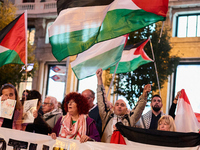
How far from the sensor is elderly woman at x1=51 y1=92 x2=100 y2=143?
182 inches

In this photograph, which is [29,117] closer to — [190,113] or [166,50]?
[190,113]

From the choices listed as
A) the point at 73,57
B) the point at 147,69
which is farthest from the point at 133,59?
the point at 73,57

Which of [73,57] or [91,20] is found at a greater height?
[73,57]

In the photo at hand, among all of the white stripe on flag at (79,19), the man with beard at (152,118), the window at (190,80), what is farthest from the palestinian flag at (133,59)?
the window at (190,80)

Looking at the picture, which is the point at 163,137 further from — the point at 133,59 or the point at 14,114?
the point at 133,59

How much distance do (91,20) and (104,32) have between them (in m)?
0.41

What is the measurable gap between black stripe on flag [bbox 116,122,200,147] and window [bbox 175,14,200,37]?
44.7ft

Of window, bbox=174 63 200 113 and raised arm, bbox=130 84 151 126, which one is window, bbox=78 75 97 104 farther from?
raised arm, bbox=130 84 151 126

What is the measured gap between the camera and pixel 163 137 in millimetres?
4133

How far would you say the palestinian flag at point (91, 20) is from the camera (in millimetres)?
5527

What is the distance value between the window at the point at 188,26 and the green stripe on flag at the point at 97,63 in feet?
36.7

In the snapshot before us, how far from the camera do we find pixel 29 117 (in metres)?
5.21

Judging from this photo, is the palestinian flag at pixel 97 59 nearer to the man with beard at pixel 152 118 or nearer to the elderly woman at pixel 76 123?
the man with beard at pixel 152 118

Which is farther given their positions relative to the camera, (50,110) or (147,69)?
(147,69)
